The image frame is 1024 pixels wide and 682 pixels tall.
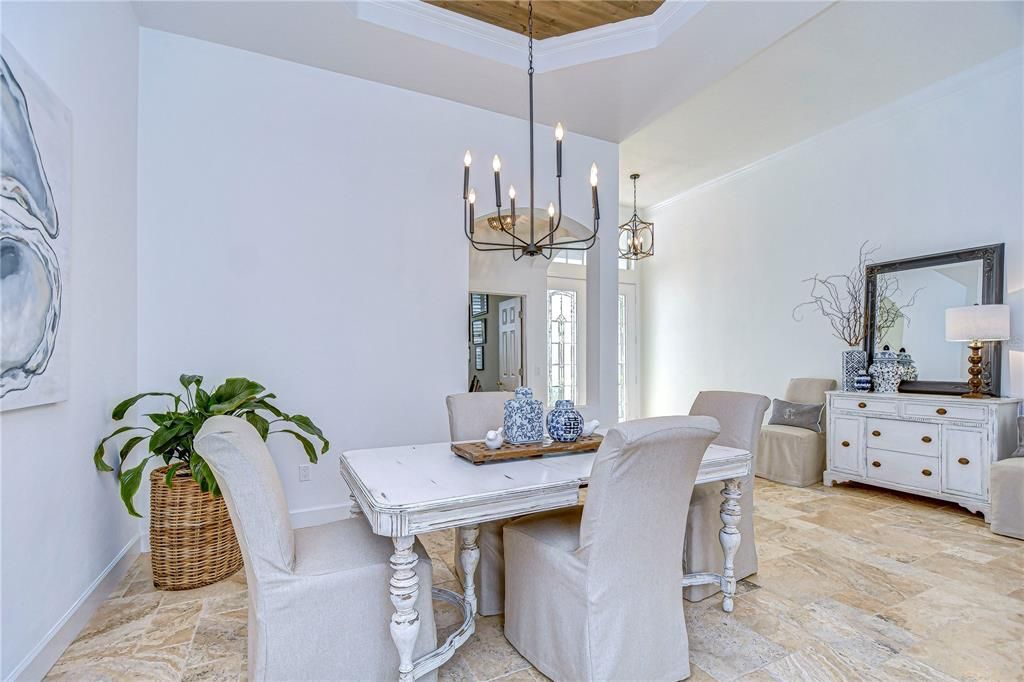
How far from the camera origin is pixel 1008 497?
3.08 meters

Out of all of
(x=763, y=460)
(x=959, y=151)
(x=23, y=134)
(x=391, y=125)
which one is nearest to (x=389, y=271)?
(x=391, y=125)

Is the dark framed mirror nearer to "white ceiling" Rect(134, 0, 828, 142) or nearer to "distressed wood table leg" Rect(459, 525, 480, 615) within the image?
"white ceiling" Rect(134, 0, 828, 142)

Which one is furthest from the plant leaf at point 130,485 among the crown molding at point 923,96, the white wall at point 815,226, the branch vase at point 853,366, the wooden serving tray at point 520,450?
the crown molding at point 923,96

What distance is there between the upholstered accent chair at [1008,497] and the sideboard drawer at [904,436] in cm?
44

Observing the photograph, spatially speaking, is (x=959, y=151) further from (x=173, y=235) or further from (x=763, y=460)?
(x=173, y=235)

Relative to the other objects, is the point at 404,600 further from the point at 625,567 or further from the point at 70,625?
the point at 70,625

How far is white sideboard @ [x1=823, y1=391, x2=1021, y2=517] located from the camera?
3.37 metres

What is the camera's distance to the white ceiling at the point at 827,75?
3.14 meters

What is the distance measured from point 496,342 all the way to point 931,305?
4748mm

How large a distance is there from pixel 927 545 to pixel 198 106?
503cm

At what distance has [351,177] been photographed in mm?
3354

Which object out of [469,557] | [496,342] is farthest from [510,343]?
[469,557]

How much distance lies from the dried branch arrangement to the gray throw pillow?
26.2 inches

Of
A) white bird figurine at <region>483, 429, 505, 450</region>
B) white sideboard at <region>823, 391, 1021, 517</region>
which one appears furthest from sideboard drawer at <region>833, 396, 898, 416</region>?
white bird figurine at <region>483, 429, 505, 450</region>
